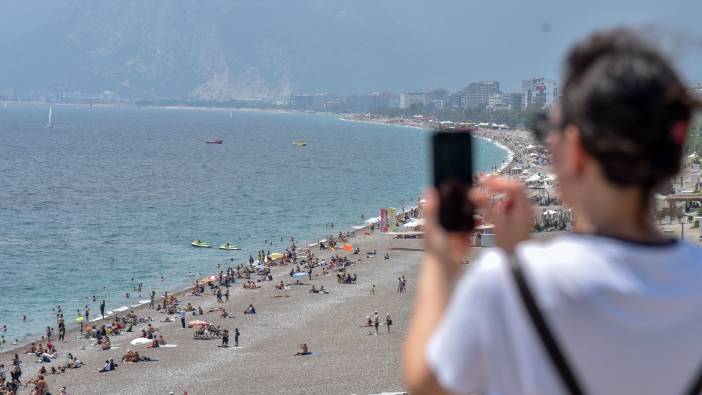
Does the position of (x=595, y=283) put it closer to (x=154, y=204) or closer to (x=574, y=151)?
(x=574, y=151)

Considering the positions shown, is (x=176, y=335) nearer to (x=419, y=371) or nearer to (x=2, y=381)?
(x=2, y=381)

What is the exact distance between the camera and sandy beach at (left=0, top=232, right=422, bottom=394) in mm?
23547

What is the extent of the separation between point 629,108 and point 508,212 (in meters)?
0.48

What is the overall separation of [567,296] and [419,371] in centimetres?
30

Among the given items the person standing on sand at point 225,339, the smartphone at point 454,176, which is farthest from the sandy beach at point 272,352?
the smartphone at point 454,176

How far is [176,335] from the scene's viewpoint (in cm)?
3031

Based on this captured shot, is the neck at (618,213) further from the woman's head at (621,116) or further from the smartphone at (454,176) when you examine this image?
the smartphone at (454,176)

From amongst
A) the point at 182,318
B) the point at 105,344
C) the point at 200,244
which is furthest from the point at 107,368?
the point at 200,244

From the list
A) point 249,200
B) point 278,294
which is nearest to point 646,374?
point 278,294

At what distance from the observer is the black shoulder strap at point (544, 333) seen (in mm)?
1723

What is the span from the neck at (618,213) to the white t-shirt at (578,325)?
0.25 ft

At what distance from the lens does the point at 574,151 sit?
6.14 feet

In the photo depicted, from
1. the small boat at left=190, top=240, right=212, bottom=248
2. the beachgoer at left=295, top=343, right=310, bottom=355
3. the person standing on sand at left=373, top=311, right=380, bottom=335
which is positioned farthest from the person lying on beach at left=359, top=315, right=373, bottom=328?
the small boat at left=190, top=240, right=212, bottom=248

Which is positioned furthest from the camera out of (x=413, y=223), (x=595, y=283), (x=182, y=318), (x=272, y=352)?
(x=413, y=223)
